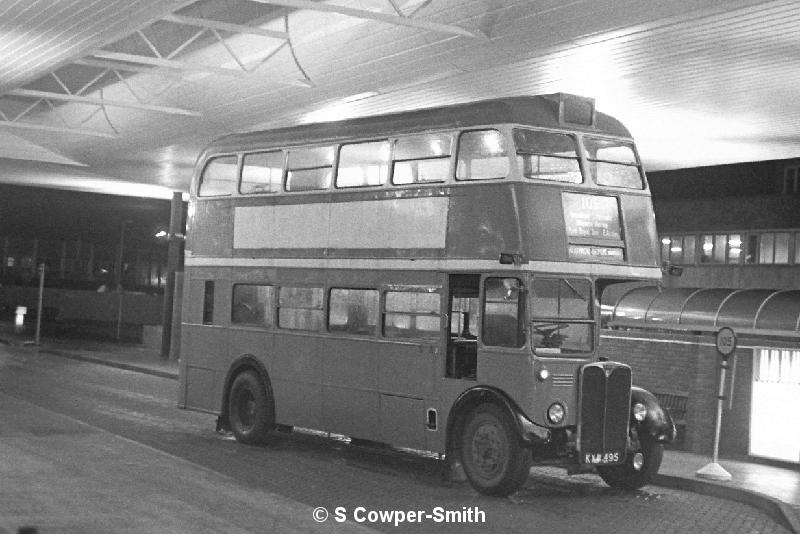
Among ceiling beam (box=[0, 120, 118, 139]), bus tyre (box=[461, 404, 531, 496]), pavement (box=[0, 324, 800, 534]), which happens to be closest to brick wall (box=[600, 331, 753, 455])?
pavement (box=[0, 324, 800, 534])

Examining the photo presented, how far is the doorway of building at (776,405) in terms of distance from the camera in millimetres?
16562

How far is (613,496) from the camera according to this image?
14.0 metres

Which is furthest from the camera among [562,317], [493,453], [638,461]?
[638,461]

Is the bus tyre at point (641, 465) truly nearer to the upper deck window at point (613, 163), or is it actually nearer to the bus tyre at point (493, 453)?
the bus tyre at point (493, 453)

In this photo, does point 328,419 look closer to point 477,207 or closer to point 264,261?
point 264,261

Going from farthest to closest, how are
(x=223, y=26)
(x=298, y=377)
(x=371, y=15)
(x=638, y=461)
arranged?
(x=223, y=26) < (x=371, y=15) < (x=298, y=377) < (x=638, y=461)

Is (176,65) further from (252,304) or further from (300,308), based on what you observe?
(300,308)

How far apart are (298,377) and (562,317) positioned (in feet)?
15.0

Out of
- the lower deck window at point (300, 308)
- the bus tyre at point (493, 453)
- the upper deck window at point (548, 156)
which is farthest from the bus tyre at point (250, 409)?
the upper deck window at point (548, 156)

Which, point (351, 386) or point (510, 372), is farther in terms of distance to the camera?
point (351, 386)

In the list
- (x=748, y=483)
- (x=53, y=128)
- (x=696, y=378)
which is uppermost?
(x=53, y=128)

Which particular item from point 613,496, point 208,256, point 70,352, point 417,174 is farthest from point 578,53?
point 70,352

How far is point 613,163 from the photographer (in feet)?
47.1

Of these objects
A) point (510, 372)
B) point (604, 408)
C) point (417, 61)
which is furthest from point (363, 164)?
point (417, 61)
